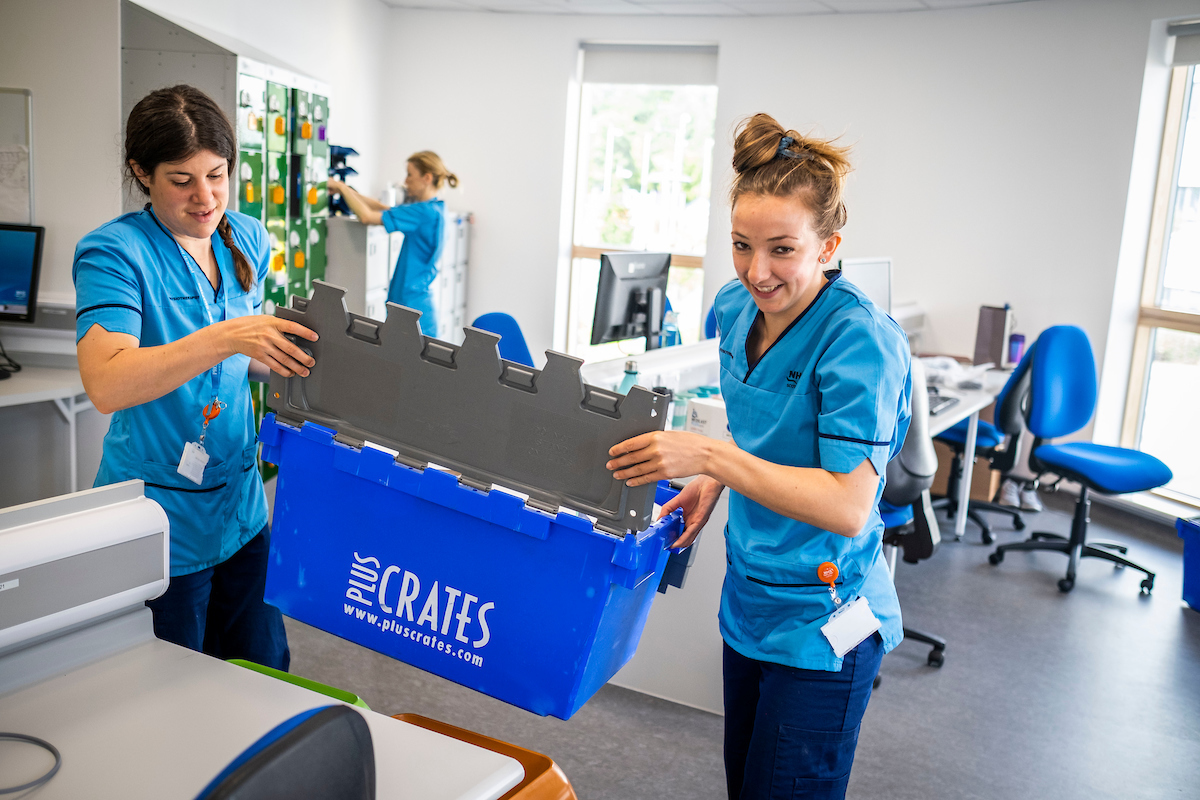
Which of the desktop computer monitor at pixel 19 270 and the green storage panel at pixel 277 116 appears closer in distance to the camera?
the desktop computer monitor at pixel 19 270

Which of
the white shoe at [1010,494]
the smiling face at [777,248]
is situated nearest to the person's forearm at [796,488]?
the smiling face at [777,248]

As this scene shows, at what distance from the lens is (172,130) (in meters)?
1.52

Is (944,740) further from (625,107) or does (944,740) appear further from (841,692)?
(625,107)

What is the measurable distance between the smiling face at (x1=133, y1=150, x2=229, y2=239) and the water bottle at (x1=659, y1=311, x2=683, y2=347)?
2.71 m

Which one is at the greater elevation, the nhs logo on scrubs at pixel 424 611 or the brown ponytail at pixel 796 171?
the brown ponytail at pixel 796 171

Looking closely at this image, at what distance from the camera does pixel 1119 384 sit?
17.6ft

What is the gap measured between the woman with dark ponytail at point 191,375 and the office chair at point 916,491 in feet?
6.36

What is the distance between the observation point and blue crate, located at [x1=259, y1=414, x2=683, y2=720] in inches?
45.1

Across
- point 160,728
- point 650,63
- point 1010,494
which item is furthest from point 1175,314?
point 160,728

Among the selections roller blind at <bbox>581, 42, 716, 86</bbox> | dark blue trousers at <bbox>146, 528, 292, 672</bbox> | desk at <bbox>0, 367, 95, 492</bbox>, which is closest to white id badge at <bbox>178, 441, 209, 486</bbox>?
dark blue trousers at <bbox>146, 528, 292, 672</bbox>

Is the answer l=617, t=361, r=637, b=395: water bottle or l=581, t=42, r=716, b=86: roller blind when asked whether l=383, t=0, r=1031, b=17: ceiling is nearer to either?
l=581, t=42, r=716, b=86: roller blind

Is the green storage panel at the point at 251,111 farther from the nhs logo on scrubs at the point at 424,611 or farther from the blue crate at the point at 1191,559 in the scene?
the blue crate at the point at 1191,559

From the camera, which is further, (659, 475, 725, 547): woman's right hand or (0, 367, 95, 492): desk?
(0, 367, 95, 492): desk

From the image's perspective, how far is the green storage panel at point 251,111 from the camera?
4234 millimetres
